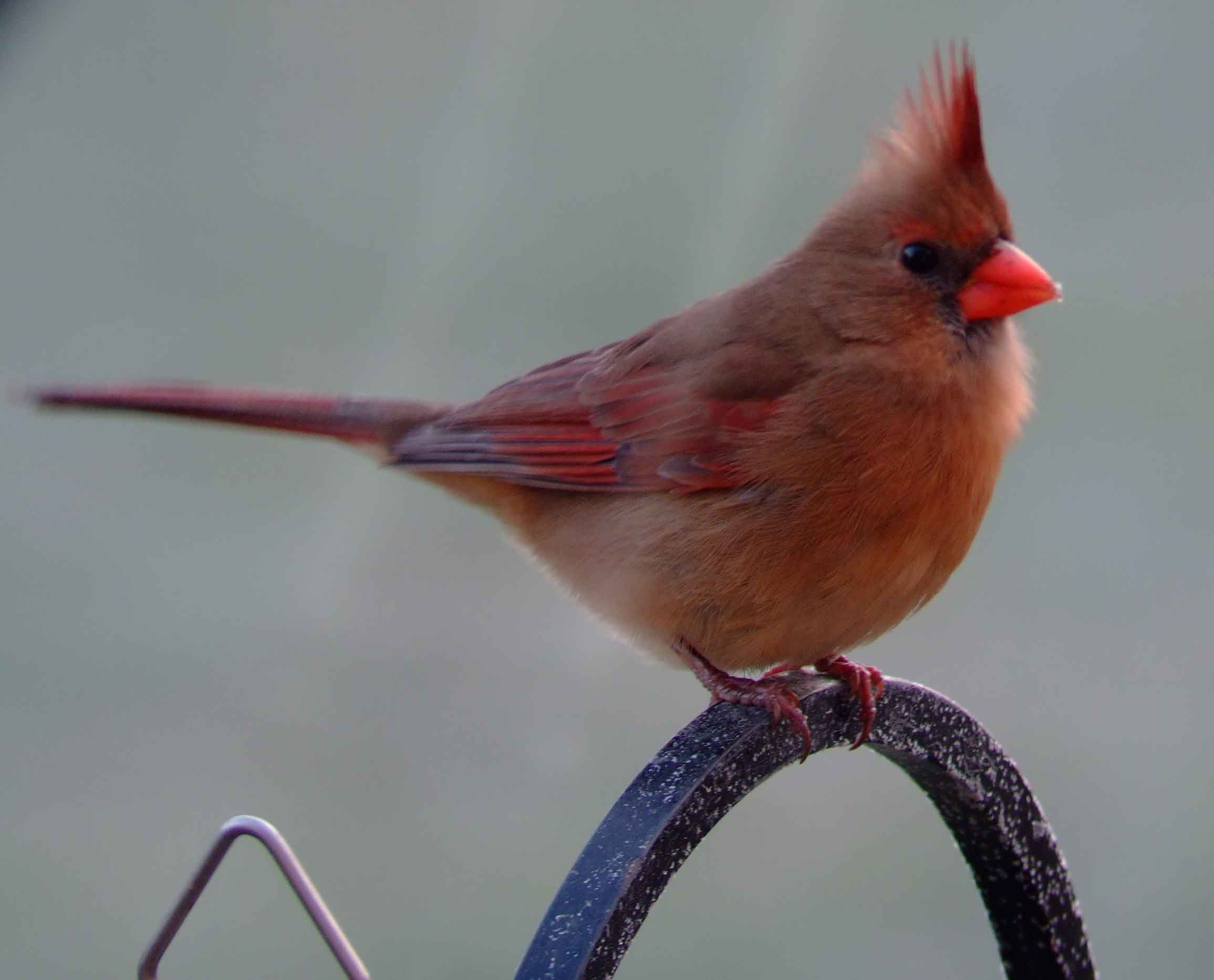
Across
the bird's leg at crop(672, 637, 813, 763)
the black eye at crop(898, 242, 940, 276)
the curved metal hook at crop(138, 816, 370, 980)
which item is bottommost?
the curved metal hook at crop(138, 816, 370, 980)

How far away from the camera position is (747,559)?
213 cm

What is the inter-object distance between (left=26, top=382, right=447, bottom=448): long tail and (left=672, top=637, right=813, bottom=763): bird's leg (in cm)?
78

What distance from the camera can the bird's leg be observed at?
71.6 inches

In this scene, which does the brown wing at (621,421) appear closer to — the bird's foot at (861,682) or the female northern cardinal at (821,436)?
the female northern cardinal at (821,436)

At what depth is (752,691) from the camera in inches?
82.0

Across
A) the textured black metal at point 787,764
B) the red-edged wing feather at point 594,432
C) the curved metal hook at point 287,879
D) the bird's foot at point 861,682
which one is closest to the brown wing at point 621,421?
the red-edged wing feather at point 594,432

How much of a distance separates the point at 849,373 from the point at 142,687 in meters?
2.74

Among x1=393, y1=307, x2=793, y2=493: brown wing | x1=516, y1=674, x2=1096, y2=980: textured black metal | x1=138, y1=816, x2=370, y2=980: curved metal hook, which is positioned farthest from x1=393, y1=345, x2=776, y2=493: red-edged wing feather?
x1=138, y1=816, x2=370, y2=980: curved metal hook

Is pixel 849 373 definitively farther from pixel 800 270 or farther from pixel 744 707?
pixel 744 707

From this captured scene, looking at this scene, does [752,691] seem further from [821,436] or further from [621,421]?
[621,421]

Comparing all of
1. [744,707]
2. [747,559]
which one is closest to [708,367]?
[747,559]

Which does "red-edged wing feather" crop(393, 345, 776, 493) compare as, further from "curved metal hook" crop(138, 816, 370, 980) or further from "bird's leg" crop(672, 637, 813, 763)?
"curved metal hook" crop(138, 816, 370, 980)

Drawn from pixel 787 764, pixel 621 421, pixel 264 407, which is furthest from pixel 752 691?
pixel 264 407

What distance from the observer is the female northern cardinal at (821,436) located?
211 centimetres
